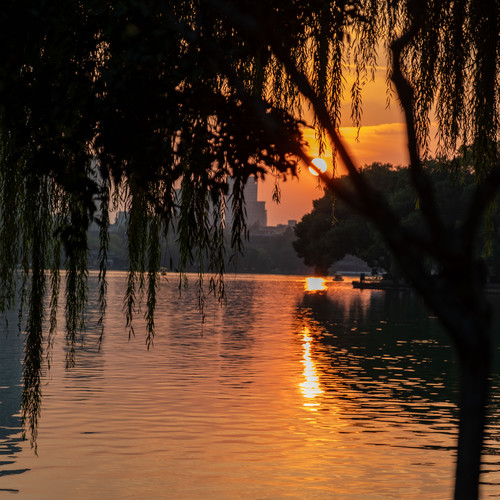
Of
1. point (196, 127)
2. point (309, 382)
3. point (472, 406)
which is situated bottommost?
point (309, 382)

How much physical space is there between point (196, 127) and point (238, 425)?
14.6 metres

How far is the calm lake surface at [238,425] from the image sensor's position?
15.1 m

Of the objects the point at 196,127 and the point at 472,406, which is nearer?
the point at 472,406

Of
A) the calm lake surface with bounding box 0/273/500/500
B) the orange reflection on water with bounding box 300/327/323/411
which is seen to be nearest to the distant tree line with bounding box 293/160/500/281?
the orange reflection on water with bounding box 300/327/323/411

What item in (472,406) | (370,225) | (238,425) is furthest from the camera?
(370,225)

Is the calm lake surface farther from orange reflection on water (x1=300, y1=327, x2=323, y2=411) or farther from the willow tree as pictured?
the willow tree

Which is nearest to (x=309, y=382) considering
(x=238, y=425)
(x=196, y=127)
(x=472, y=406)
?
(x=238, y=425)

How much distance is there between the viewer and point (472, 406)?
4000 millimetres

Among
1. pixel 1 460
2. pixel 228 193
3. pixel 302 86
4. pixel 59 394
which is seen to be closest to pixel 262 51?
pixel 228 193

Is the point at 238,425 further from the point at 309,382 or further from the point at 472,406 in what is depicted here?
the point at 472,406

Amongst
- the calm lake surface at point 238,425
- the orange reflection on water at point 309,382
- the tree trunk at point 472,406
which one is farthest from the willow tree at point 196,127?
the orange reflection on water at point 309,382

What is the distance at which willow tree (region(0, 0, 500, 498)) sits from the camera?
4.07m

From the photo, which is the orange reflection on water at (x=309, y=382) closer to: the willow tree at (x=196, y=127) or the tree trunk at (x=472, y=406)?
the willow tree at (x=196, y=127)

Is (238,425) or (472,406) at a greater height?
(472,406)
